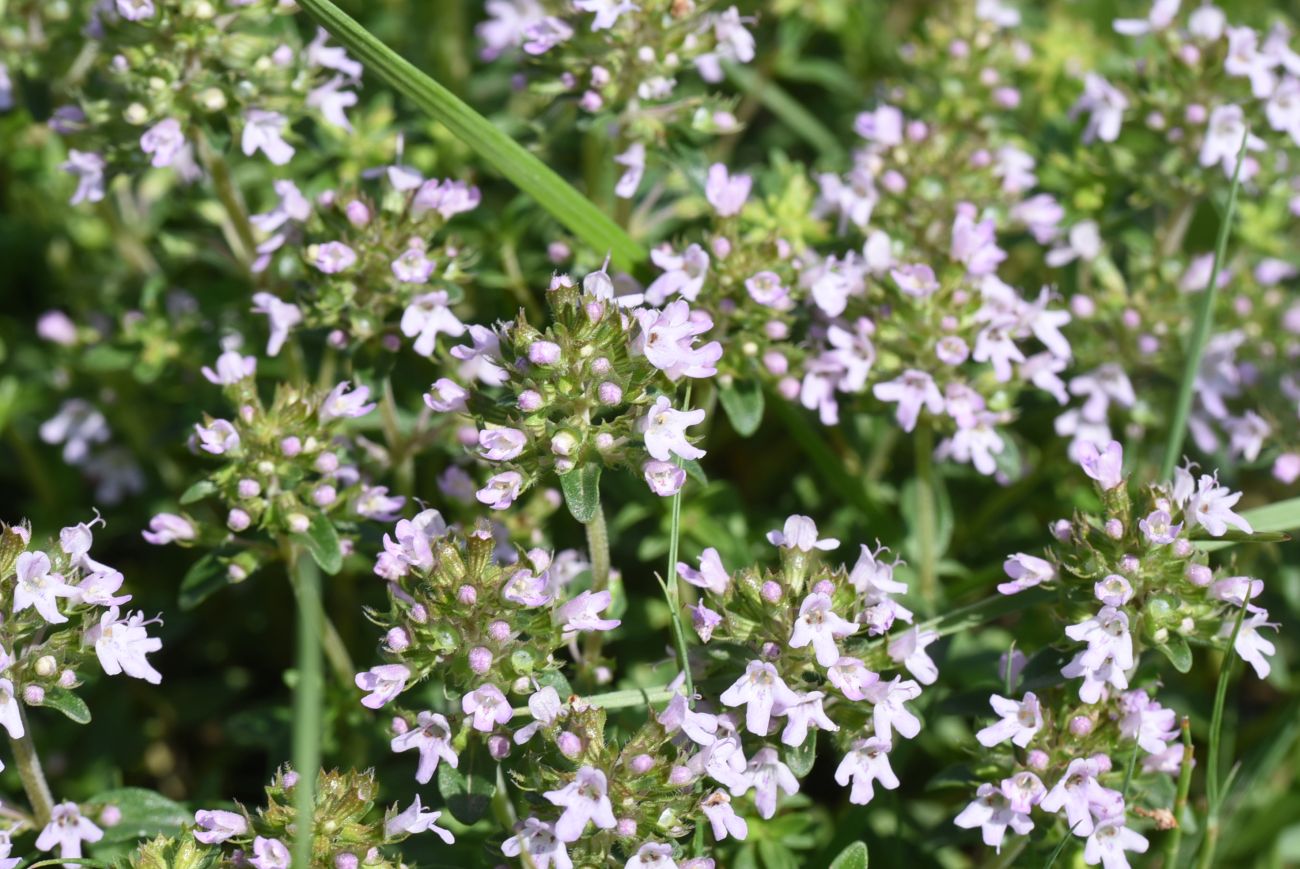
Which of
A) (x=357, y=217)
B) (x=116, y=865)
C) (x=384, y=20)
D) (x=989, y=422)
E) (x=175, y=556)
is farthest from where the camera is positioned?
(x=384, y=20)

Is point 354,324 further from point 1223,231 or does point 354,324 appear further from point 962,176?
point 1223,231

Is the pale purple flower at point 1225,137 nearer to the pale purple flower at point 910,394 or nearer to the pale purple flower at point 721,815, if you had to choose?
the pale purple flower at point 910,394

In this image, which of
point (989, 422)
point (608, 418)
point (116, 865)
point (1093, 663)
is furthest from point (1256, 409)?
point (116, 865)

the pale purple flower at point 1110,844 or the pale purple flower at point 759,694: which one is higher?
the pale purple flower at point 759,694

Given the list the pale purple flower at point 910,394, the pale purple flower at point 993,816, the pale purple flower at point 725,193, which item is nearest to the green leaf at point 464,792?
the pale purple flower at point 993,816

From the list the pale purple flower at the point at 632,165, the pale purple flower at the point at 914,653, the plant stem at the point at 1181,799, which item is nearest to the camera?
the pale purple flower at the point at 914,653

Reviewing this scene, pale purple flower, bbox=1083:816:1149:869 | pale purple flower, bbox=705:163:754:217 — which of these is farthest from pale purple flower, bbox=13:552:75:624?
pale purple flower, bbox=1083:816:1149:869

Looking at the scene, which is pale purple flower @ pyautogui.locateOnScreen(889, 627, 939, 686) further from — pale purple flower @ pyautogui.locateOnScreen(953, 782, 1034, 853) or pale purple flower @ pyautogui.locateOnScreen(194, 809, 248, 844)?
pale purple flower @ pyautogui.locateOnScreen(194, 809, 248, 844)

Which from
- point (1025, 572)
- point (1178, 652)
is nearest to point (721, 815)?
point (1025, 572)

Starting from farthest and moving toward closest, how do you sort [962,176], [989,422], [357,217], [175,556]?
1. [175,556]
2. [962,176]
3. [989,422]
4. [357,217]
